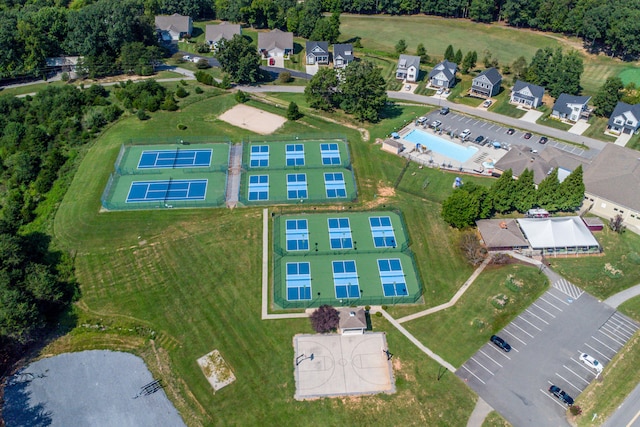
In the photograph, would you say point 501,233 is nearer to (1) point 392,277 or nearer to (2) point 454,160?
(1) point 392,277

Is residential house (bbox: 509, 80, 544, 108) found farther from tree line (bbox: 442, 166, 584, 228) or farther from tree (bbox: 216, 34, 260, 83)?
tree (bbox: 216, 34, 260, 83)

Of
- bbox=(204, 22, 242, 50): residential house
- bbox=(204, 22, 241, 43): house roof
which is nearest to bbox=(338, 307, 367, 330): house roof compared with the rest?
bbox=(204, 22, 242, 50): residential house

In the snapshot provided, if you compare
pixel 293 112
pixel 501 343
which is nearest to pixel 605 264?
Result: pixel 501 343

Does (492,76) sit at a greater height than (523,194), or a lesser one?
greater

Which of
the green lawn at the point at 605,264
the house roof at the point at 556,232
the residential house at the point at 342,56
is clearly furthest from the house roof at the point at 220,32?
the green lawn at the point at 605,264

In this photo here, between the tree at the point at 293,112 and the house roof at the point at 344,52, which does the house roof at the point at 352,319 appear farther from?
the house roof at the point at 344,52

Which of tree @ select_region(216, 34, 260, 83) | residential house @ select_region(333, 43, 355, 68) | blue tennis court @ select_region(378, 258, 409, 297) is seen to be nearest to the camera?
blue tennis court @ select_region(378, 258, 409, 297)

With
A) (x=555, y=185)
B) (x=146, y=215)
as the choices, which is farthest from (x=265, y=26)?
(x=555, y=185)
